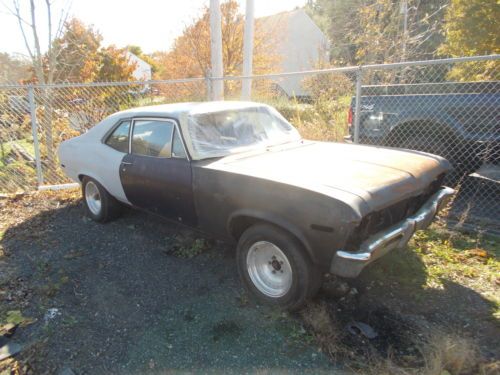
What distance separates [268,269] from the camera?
3.17 meters

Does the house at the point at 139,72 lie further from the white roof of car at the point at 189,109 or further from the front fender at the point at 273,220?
the front fender at the point at 273,220

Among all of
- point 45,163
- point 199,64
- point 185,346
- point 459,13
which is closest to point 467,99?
point 185,346

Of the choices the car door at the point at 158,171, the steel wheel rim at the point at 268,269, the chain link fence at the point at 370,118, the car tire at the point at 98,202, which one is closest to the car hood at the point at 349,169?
the car door at the point at 158,171

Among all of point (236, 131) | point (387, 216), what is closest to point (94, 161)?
point (236, 131)

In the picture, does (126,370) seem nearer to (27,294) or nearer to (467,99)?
(27,294)

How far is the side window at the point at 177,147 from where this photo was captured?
11.9 ft

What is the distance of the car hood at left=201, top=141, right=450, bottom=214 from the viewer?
269 cm

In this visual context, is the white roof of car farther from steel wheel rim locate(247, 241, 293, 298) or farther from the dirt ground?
steel wheel rim locate(247, 241, 293, 298)

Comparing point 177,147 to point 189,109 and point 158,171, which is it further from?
point 189,109

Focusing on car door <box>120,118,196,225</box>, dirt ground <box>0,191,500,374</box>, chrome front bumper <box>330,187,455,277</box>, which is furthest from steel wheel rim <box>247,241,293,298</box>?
car door <box>120,118,196,225</box>

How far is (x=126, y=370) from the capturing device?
8.40 feet

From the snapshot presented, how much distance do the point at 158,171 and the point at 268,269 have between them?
1470mm

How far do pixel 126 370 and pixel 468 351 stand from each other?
2.18 metres

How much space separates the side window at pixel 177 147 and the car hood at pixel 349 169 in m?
0.37
